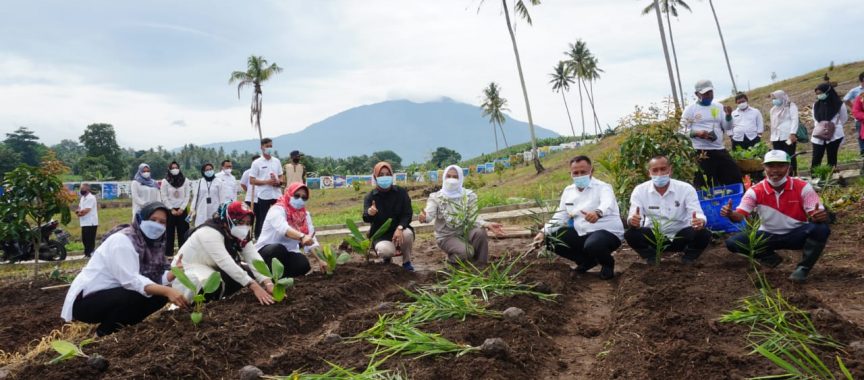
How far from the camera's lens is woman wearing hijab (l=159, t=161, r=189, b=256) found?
28.0ft

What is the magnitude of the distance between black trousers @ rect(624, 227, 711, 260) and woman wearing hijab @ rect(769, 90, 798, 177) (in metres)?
4.00

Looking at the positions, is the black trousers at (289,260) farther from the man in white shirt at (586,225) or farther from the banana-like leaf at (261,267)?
the man in white shirt at (586,225)

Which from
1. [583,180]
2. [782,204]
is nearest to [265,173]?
[583,180]

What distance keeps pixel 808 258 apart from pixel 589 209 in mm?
1752

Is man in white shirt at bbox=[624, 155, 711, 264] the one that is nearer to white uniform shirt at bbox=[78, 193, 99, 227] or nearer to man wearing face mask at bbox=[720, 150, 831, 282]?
man wearing face mask at bbox=[720, 150, 831, 282]

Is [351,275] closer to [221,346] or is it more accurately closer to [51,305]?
[221,346]

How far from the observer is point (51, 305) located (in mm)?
6320

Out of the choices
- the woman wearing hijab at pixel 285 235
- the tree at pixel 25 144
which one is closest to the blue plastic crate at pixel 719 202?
the woman wearing hijab at pixel 285 235

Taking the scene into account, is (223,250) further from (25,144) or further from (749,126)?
(25,144)

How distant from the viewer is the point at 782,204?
4441 millimetres

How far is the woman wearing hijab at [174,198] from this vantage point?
8.55 metres

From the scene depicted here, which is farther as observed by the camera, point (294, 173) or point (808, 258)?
point (294, 173)

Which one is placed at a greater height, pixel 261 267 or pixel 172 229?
pixel 172 229

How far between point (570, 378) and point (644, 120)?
409cm
